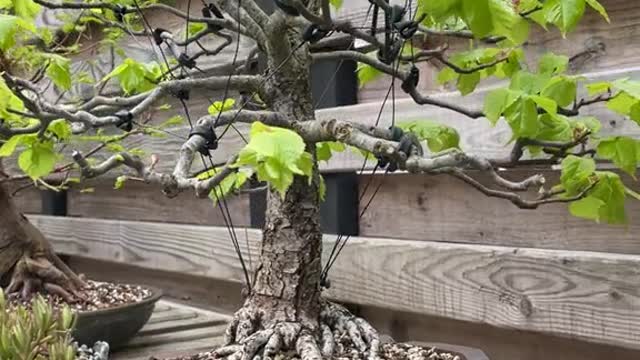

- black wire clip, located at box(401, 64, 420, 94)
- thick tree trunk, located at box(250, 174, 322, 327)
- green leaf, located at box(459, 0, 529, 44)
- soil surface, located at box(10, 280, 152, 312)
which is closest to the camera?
green leaf, located at box(459, 0, 529, 44)

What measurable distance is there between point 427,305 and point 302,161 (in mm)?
796

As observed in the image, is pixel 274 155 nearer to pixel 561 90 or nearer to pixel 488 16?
pixel 488 16

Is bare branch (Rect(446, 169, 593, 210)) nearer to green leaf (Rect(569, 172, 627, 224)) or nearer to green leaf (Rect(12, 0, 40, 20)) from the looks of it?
green leaf (Rect(569, 172, 627, 224))

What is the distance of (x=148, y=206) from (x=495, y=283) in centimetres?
112

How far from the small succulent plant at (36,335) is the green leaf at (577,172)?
59 cm

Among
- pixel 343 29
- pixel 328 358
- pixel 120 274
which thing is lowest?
pixel 120 274

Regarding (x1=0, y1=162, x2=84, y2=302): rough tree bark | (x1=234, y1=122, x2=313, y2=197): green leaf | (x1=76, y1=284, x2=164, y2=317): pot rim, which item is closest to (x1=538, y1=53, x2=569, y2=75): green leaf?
(x1=234, y1=122, x2=313, y2=197): green leaf

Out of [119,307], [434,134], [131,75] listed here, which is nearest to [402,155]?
[434,134]

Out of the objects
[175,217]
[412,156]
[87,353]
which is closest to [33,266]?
[87,353]

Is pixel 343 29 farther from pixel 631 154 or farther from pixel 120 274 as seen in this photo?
pixel 120 274

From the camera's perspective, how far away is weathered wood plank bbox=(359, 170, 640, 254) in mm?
1200

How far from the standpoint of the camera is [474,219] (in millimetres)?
1366

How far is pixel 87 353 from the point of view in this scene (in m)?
1.34

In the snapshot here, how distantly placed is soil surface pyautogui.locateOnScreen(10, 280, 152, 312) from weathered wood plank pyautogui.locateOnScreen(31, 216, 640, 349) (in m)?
0.24
